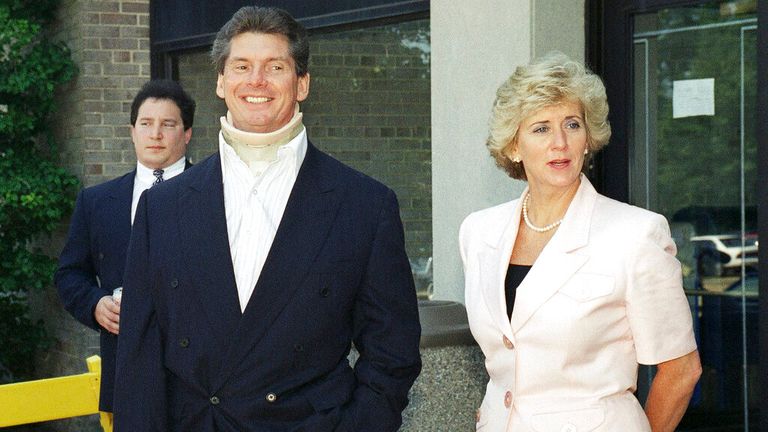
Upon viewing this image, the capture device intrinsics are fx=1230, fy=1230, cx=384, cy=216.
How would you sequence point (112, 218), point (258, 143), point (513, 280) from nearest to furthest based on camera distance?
point (258, 143) < point (513, 280) < point (112, 218)

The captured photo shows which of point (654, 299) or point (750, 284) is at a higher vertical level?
point (654, 299)

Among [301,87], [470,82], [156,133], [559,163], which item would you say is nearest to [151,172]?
[156,133]

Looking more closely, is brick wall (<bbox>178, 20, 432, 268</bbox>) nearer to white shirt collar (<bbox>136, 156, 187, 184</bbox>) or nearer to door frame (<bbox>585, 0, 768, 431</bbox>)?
door frame (<bbox>585, 0, 768, 431</bbox>)

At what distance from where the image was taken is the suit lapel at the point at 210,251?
3.16m

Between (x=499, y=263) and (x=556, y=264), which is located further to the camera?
(x=499, y=263)

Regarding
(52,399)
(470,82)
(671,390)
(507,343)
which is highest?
(470,82)

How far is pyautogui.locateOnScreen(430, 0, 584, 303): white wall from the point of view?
569 centimetres

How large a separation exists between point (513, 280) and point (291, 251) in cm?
76

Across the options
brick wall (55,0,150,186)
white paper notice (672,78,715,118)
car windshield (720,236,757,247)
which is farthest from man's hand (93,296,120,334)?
brick wall (55,0,150,186)

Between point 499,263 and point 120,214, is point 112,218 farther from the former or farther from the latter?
point 499,263

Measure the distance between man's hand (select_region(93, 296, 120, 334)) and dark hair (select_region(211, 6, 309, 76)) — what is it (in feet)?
6.29

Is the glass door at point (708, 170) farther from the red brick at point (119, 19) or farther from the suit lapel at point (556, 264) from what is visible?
the red brick at point (119, 19)

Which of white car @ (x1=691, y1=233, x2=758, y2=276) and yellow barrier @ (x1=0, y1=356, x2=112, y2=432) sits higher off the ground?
white car @ (x1=691, y1=233, x2=758, y2=276)

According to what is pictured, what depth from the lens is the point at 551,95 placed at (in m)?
3.56
